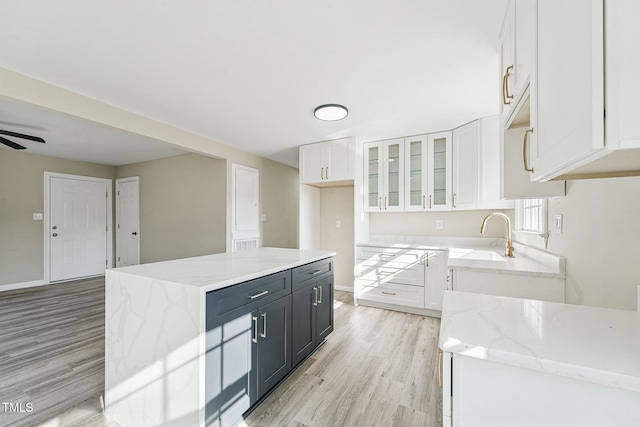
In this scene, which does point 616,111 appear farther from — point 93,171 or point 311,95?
point 93,171

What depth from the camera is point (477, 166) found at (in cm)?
304

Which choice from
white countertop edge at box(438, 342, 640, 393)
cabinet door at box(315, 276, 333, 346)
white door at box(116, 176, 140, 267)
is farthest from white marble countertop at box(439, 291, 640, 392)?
white door at box(116, 176, 140, 267)

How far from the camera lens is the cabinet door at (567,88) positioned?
556mm

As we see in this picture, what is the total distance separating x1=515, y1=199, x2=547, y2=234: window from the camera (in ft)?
6.76

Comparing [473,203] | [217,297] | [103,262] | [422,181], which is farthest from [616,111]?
[103,262]

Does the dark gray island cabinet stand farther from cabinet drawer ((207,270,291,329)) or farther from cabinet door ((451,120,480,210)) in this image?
cabinet door ((451,120,480,210))

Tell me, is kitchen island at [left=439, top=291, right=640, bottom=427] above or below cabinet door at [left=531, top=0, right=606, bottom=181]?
below

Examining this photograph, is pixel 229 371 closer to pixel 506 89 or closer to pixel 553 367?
pixel 553 367

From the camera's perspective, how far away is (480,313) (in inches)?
39.3

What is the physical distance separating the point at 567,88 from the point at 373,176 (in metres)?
3.14

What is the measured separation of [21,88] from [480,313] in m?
3.39

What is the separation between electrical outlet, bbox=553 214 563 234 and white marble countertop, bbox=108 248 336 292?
171 centimetres

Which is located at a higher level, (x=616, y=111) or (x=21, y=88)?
(x=21, y=88)

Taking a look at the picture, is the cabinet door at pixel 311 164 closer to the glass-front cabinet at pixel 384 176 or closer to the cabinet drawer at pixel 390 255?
the glass-front cabinet at pixel 384 176
